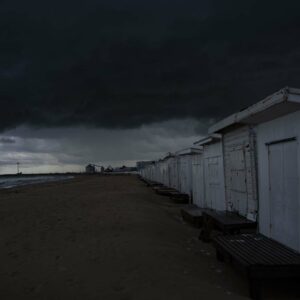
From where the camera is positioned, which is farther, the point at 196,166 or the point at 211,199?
the point at 196,166

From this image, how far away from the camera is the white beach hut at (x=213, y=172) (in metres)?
13.6

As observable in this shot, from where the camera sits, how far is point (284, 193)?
25.9 feet

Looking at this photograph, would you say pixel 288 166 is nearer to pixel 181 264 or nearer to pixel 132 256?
pixel 181 264

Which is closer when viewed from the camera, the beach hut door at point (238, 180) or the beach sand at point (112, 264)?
the beach sand at point (112, 264)

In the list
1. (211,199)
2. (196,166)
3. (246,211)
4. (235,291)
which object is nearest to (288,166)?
(235,291)

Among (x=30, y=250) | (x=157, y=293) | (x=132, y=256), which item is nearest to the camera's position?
(x=157, y=293)

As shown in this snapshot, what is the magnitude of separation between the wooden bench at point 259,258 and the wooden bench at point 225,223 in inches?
43.1

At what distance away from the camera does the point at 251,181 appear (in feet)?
32.8

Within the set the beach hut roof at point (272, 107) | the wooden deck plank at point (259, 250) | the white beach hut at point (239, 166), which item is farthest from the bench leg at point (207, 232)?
the beach hut roof at point (272, 107)

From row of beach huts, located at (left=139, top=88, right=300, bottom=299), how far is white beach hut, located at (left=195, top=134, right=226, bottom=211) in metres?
0.07

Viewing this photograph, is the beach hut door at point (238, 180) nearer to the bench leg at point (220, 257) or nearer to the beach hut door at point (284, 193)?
the beach hut door at point (284, 193)

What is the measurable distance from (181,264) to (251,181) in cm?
304

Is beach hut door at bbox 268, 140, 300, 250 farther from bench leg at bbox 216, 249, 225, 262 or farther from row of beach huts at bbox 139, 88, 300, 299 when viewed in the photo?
bench leg at bbox 216, 249, 225, 262

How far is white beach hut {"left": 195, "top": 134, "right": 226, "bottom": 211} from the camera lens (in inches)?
536
